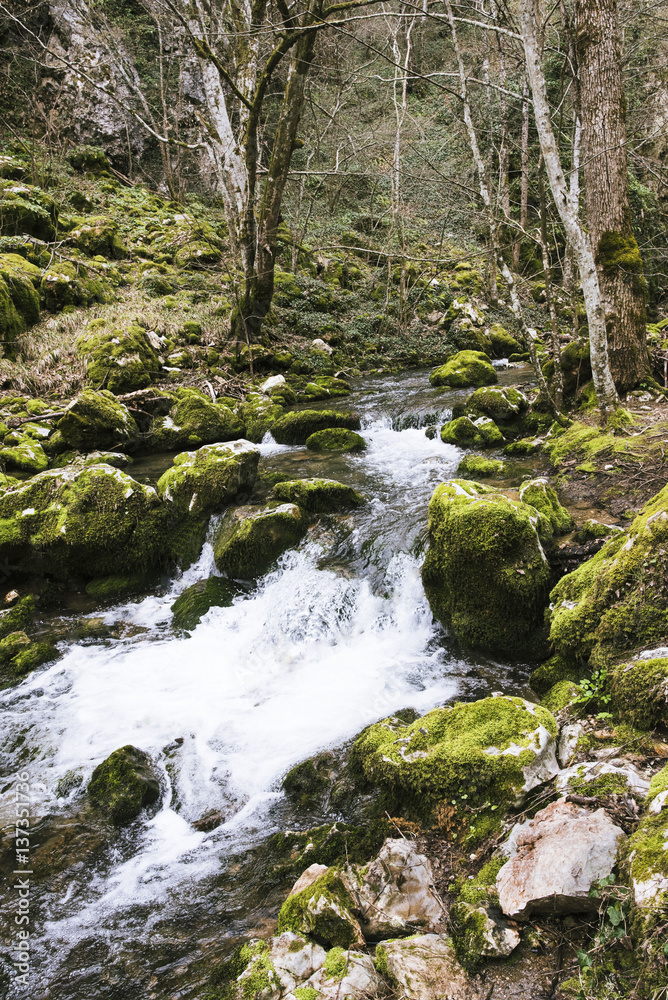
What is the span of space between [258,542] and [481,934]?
489cm

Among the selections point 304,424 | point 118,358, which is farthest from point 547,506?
point 118,358

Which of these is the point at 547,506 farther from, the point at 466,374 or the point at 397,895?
the point at 466,374

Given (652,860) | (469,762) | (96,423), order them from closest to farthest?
(652,860), (469,762), (96,423)

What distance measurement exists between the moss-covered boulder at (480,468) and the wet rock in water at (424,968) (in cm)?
580

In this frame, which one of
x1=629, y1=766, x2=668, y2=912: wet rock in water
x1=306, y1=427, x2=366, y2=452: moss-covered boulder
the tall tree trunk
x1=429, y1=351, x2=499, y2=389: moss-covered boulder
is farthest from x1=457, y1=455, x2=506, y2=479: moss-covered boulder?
x1=629, y1=766, x2=668, y2=912: wet rock in water

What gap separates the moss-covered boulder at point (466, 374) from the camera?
41.3ft

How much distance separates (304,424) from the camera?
10.3 meters

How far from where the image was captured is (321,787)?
12.2 feet

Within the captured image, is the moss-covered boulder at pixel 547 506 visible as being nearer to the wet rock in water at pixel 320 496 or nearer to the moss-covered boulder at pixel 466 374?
the wet rock in water at pixel 320 496

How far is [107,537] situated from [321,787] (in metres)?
4.35

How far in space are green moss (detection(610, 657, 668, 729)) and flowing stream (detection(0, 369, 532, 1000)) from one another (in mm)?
1339

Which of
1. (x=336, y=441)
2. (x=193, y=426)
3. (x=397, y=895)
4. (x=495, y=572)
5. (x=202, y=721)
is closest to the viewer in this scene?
(x=397, y=895)

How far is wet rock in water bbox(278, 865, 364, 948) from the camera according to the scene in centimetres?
237

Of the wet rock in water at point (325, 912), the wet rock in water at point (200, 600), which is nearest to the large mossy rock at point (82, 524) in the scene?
the wet rock in water at point (200, 600)
